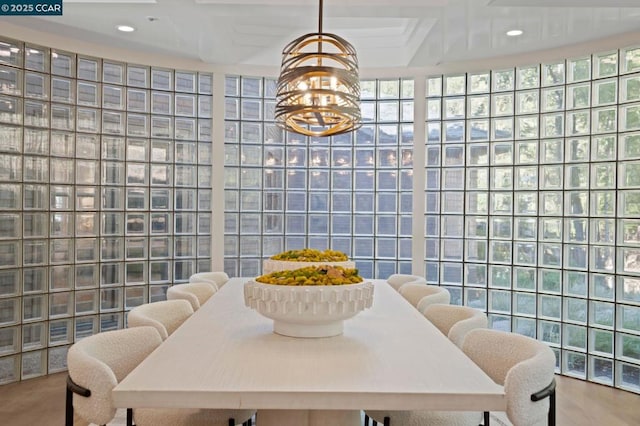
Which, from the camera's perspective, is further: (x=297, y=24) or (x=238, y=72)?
(x=238, y=72)

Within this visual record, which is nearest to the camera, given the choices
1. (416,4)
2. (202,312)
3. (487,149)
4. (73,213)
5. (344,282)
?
(344,282)

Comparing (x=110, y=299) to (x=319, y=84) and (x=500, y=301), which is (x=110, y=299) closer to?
(x=319, y=84)

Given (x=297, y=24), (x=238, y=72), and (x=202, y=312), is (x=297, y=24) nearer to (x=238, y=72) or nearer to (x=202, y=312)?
(x=238, y=72)

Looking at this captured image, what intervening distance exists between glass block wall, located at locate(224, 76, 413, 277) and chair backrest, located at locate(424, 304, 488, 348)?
2.14m

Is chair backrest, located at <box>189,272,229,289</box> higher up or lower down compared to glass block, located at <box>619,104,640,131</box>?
lower down

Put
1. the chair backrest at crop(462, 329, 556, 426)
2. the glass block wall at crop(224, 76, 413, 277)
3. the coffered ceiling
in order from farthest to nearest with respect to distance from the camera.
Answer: the glass block wall at crop(224, 76, 413, 277), the coffered ceiling, the chair backrest at crop(462, 329, 556, 426)

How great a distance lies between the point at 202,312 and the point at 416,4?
231cm

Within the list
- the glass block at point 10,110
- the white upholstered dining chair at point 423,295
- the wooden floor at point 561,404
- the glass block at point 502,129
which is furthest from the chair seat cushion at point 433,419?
the glass block at point 10,110

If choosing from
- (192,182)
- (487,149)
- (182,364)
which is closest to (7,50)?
(192,182)

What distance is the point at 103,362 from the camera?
176cm

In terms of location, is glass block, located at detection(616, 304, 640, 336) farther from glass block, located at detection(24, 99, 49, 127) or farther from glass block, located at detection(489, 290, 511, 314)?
glass block, located at detection(24, 99, 49, 127)

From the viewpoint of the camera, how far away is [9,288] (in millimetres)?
3666

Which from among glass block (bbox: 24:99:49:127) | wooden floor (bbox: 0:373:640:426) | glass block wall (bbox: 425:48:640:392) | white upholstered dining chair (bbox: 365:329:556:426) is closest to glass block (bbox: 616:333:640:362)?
glass block wall (bbox: 425:48:640:392)

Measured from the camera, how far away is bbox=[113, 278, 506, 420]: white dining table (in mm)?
1370
